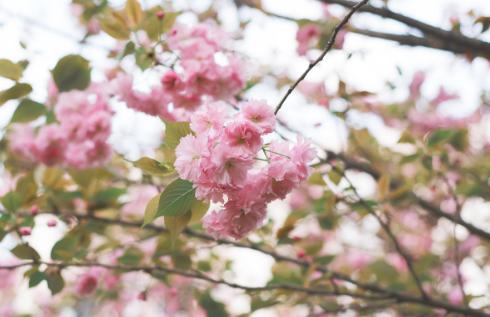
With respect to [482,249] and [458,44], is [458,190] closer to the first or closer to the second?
[458,44]

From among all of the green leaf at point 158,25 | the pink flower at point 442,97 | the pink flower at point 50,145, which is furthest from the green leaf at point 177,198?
the pink flower at point 442,97

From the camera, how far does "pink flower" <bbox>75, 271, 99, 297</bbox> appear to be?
5.83ft

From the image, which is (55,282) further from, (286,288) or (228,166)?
(228,166)

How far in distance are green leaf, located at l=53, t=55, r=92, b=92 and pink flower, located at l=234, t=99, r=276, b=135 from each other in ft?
4.08

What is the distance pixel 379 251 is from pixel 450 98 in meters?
1.97

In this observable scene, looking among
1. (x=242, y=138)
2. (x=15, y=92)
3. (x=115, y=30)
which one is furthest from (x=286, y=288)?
(x=15, y=92)

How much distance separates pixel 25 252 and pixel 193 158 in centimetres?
102

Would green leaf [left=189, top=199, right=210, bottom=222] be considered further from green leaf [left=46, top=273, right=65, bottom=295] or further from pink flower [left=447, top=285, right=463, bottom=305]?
pink flower [left=447, top=285, right=463, bottom=305]

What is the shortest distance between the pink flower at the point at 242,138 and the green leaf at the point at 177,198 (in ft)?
0.60

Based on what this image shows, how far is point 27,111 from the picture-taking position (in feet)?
5.45

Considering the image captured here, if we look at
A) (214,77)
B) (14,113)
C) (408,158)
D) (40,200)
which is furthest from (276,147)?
(14,113)

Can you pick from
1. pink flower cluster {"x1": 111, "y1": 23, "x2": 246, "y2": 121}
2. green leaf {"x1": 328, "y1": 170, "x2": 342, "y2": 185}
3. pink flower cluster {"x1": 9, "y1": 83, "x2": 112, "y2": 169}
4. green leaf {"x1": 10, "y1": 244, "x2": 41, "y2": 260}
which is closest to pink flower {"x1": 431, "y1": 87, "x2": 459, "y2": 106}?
green leaf {"x1": 328, "y1": 170, "x2": 342, "y2": 185}

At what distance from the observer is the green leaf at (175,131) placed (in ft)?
2.73

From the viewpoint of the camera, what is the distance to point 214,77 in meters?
1.31
